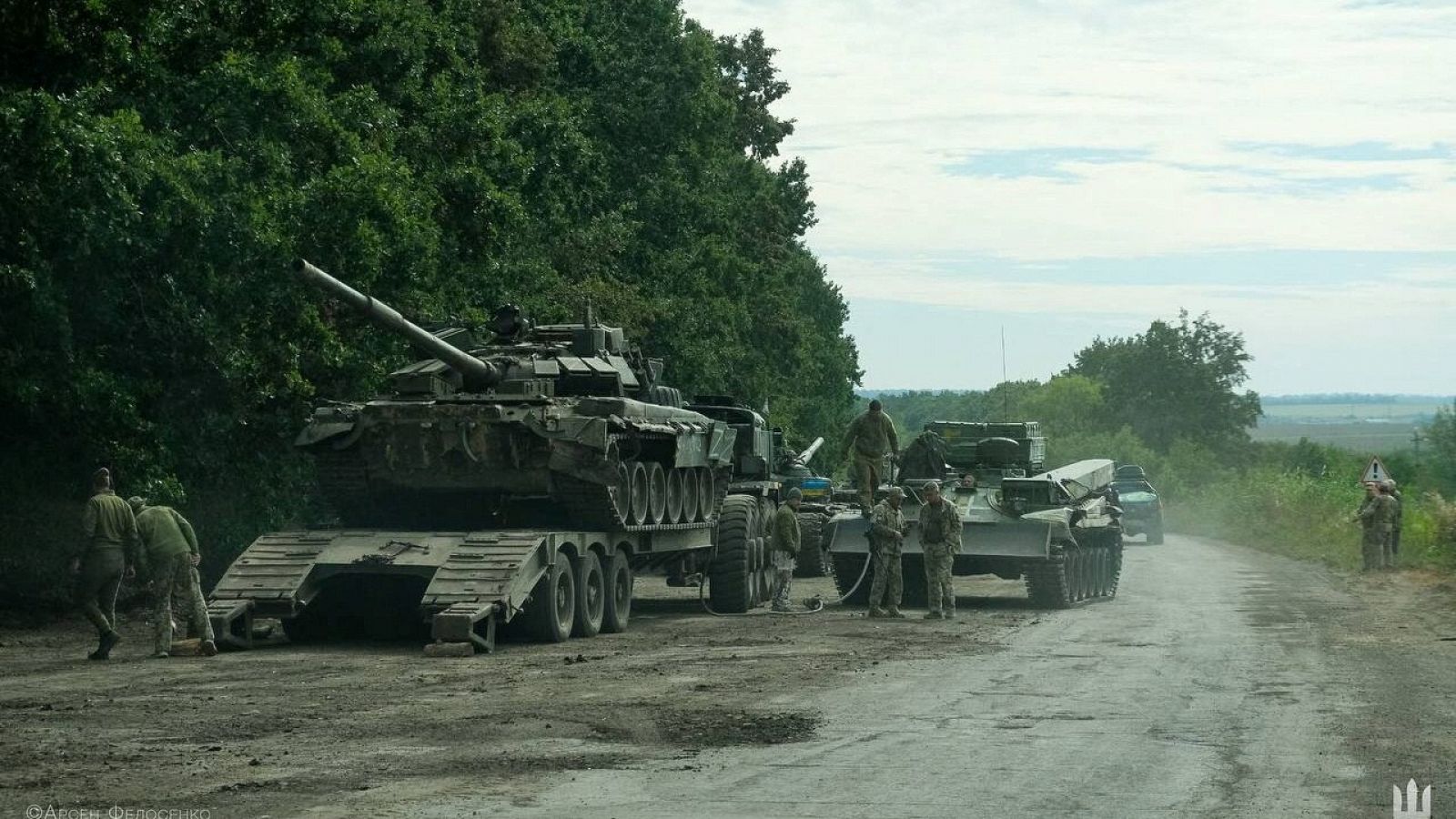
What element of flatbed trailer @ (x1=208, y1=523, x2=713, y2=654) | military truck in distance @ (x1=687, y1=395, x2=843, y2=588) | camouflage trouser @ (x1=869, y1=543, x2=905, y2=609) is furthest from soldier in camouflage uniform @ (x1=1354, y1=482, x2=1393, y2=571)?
flatbed trailer @ (x1=208, y1=523, x2=713, y2=654)

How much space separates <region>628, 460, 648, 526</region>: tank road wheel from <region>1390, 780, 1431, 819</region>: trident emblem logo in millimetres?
10645

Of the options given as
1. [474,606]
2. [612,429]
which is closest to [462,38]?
[612,429]

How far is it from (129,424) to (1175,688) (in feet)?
35.3

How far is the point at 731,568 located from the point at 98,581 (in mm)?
8111

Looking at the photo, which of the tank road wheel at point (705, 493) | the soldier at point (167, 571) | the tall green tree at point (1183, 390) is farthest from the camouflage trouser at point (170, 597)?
the tall green tree at point (1183, 390)

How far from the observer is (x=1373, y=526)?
32.1 m

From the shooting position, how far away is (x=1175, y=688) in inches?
541

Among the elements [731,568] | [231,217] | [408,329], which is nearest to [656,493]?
[731,568]

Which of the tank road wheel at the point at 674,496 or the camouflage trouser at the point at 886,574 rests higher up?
the tank road wheel at the point at 674,496

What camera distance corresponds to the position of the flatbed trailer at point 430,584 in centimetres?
1636

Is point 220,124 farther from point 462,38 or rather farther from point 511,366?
point 462,38

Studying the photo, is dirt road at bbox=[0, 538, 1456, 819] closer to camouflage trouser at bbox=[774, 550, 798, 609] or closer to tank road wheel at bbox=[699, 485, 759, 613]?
camouflage trouser at bbox=[774, 550, 798, 609]

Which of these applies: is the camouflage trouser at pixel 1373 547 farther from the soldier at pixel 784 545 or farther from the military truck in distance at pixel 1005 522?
the soldier at pixel 784 545

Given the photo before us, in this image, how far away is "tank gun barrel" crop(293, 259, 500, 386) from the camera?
17.0m
